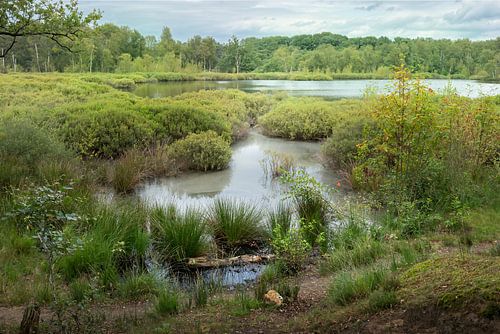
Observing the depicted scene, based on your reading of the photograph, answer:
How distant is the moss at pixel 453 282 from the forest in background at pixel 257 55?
28.7 metres

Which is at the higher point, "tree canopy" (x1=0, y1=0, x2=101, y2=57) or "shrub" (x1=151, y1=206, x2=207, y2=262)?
"tree canopy" (x1=0, y1=0, x2=101, y2=57)

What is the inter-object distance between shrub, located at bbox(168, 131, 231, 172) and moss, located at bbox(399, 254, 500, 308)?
872 centimetres

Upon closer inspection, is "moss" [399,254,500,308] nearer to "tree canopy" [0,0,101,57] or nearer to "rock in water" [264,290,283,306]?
"rock in water" [264,290,283,306]

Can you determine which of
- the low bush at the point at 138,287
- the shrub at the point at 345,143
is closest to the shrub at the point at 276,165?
the shrub at the point at 345,143

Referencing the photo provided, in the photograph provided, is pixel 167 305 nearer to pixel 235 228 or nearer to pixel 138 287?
pixel 138 287

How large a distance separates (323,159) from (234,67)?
79.4m

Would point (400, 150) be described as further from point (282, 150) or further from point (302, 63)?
point (302, 63)

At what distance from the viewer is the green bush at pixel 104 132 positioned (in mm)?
12219

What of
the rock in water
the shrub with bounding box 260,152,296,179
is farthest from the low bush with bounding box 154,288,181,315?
the shrub with bounding box 260,152,296,179

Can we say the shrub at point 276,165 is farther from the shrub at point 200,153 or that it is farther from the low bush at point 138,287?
the low bush at point 138,287

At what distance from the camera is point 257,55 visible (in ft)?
327

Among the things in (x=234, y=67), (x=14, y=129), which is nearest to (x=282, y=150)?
(x=14, y=129)

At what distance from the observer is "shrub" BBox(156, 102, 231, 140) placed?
1402cm

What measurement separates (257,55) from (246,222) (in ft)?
315
